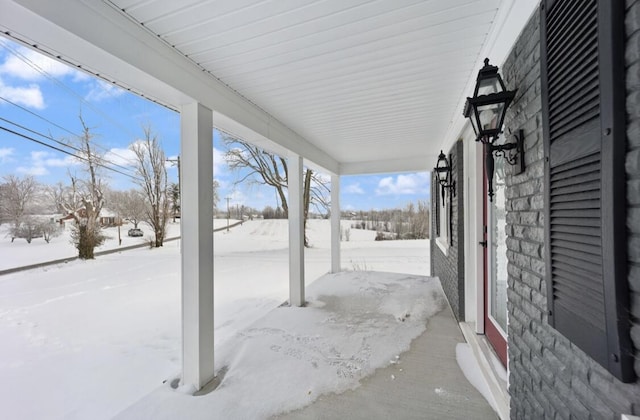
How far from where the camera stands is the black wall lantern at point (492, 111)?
1426 millimetres

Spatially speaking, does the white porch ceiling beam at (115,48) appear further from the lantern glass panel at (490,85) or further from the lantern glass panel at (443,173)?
the lantern glass panel at (443,173)

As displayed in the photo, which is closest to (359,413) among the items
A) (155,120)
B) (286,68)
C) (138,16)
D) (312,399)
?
(312,399)

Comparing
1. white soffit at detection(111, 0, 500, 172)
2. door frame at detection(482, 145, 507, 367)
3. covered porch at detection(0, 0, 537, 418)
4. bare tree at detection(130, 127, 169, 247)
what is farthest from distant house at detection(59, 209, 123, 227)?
door frame at detection(482, 145, 507, 367)

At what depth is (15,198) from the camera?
2.58 metres

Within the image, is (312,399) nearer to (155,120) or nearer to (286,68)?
(286,68)

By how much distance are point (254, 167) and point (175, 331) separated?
22.2 feet

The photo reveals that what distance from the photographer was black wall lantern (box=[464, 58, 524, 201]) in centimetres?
143

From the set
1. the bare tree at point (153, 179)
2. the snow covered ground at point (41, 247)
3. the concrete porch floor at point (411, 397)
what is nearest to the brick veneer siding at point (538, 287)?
the concrete porch floor at point (411, 397)

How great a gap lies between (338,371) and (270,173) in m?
7.96

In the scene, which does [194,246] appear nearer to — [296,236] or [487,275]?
[296,236]

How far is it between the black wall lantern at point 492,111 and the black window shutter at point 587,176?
33cm

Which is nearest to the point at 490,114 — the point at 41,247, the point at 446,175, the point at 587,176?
the point at 587,176

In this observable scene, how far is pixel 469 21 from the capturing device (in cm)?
159

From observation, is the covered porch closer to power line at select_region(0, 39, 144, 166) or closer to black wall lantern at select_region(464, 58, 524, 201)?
black wall lantern at select_region(464, 58, 524, 201)
